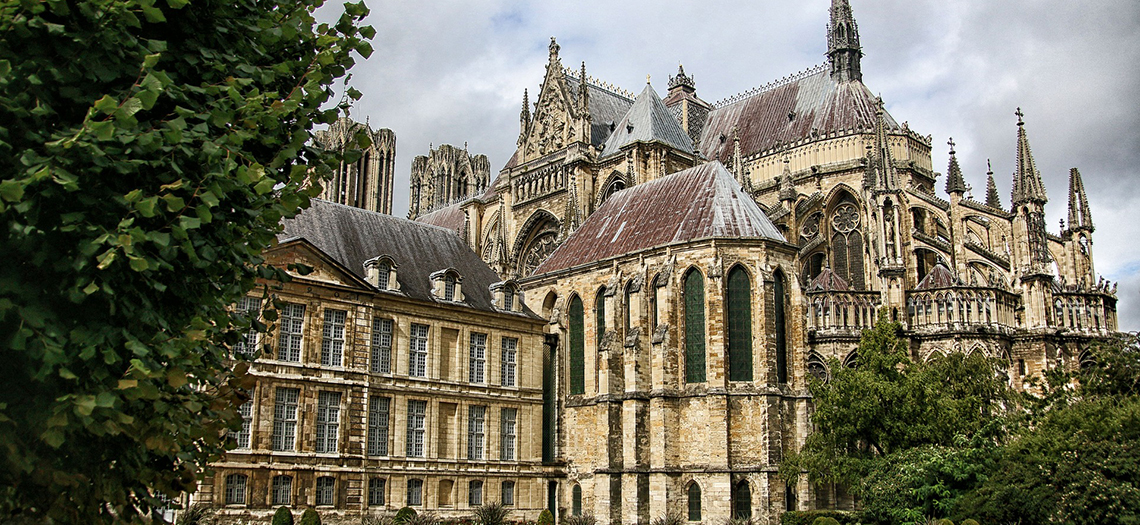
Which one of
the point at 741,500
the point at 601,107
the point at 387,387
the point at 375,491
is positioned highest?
the point at 601,107

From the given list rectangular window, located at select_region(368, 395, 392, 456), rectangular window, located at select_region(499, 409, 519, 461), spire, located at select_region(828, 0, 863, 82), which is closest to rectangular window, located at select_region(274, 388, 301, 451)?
rectangular window, located at select_region(368, 395, 392, 456)

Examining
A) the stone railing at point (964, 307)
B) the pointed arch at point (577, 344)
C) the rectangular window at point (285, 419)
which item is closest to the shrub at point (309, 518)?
the rectangular window at point (285, 419)

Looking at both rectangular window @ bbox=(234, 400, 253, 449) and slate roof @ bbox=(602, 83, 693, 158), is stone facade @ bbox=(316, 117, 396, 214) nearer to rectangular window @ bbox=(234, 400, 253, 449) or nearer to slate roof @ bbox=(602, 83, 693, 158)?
slate roof @ bbox=(602, 83, 693, 158)

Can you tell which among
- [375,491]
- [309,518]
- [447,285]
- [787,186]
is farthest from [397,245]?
[787,186]

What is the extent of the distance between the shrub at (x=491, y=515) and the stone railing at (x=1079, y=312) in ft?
72.6

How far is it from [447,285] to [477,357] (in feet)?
9.23

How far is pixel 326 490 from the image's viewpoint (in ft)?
101

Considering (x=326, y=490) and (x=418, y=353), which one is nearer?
(x=326, y=490)

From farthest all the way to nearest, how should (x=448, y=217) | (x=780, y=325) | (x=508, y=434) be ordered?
(x=448, y=217), (x=508, y=434), (x=780, y=325)

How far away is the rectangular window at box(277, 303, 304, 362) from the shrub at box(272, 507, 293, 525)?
460 centimetres

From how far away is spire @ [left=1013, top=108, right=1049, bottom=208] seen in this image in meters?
39.9

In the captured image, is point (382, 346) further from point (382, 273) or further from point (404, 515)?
point (404, 515)

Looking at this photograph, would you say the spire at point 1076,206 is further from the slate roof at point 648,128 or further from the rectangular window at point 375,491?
the rectangular window at point 375,491

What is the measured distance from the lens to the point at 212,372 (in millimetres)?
8953
